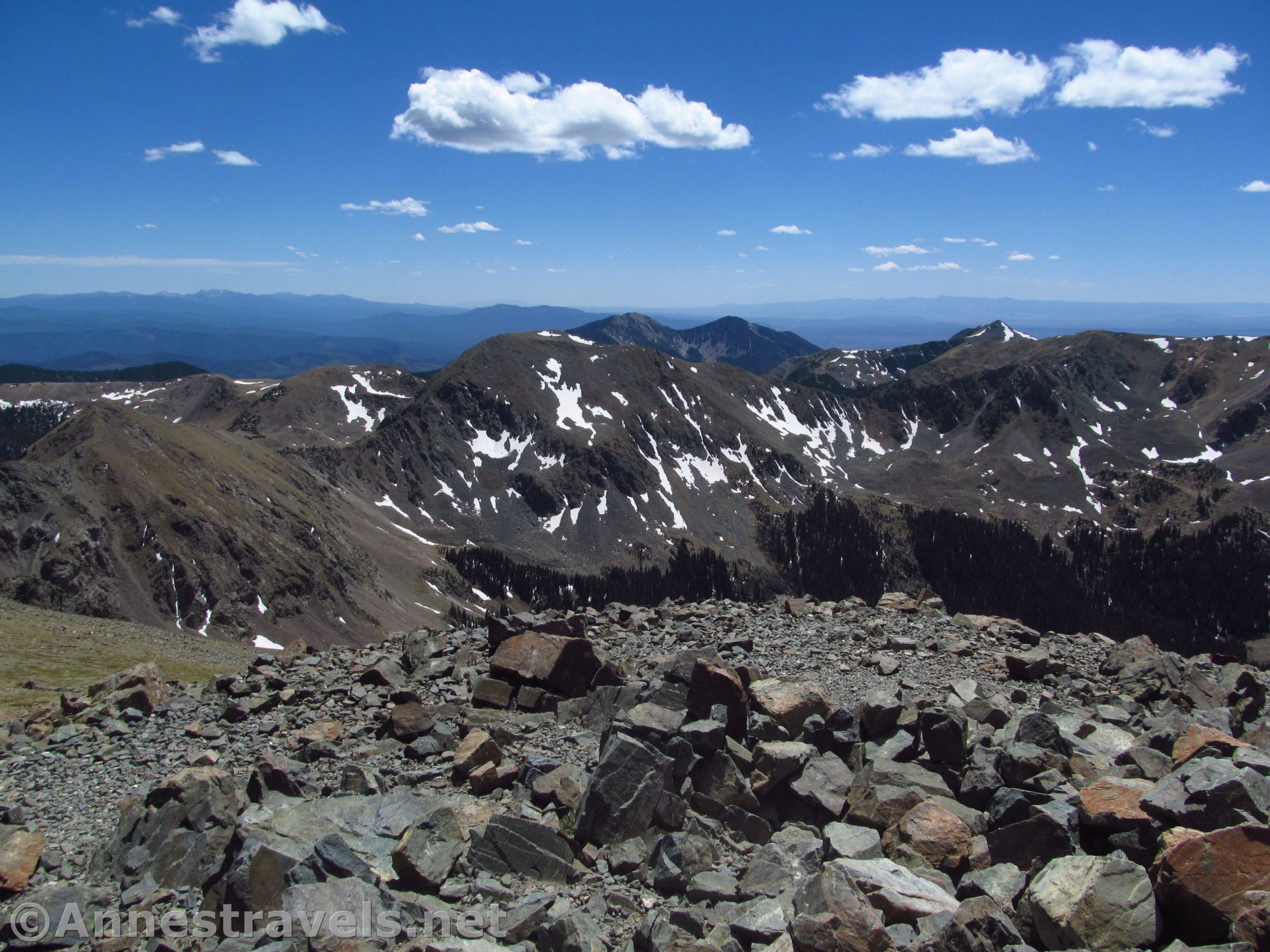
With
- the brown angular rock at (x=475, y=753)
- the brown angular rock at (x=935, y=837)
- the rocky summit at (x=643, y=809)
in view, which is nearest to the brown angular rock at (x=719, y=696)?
the rocky summit at (x=643, y=809)

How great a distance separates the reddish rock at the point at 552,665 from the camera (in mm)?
19688

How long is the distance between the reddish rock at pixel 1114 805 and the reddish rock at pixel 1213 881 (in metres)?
1.56

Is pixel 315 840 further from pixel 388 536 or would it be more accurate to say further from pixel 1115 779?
pixel 388 536

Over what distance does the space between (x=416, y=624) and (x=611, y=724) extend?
110597mm

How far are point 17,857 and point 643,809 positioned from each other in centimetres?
1087

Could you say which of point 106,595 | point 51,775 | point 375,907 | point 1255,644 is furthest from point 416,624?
point 1255,644

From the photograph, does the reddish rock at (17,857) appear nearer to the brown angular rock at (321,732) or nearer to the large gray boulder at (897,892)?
the brown angular rock at (321,732)

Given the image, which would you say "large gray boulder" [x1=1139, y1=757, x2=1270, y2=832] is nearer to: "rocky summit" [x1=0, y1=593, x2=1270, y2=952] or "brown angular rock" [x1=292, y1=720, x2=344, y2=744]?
"rocky summit" [x1=0, y1=593, x2=1270, y2=952]

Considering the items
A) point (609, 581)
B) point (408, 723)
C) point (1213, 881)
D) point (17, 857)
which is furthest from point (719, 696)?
point (609, 581)

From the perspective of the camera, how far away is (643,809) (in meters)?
13.0

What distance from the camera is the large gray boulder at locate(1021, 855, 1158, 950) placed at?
385 inches

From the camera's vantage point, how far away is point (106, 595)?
267 ft

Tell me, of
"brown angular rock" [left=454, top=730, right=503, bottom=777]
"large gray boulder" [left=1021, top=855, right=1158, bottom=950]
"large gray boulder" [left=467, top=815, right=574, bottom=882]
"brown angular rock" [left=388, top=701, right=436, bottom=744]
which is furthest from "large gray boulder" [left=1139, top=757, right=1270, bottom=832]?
"brown angular rock" [left=388, top=701, right=436, bottom=744]

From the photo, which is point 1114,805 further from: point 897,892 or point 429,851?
point 429,851
